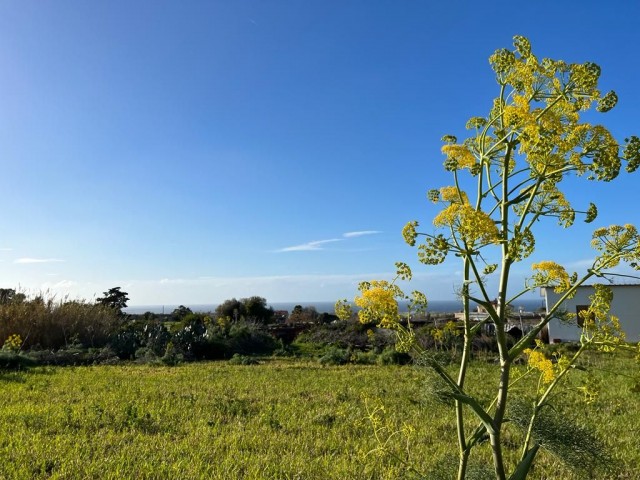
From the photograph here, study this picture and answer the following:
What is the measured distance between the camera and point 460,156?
193 cm

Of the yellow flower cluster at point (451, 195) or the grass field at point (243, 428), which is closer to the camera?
the yellow flower cluster at point (451, 195)

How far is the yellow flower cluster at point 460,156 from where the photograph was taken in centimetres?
192

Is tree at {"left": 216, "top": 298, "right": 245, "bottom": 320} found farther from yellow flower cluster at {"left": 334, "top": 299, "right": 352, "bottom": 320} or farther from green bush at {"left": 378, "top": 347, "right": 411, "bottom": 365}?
yellow flower cluster at {"left": 334, "top": 299, "right": 352, "bottom": 320}

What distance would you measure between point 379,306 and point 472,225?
1.68 ft

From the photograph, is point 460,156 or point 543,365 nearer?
point 460,156

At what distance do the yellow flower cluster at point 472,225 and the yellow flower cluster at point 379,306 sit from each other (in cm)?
40

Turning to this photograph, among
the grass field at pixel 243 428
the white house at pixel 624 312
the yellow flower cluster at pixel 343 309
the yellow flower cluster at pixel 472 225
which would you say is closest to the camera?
the yellow flower cluster at pixel 472 225

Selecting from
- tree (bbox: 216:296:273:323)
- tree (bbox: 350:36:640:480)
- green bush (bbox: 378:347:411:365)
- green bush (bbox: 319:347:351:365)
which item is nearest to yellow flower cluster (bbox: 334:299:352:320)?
tree (bbox: 350:36:640:480)

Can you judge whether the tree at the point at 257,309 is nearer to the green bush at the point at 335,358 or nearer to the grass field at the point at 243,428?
the green bush at the point at 335,358

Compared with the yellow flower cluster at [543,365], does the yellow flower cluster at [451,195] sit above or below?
above

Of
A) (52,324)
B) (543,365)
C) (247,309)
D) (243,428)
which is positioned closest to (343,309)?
(543,365)

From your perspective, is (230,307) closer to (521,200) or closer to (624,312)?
(624,312)

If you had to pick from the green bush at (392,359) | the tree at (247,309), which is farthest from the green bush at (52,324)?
the tree at (247,309)

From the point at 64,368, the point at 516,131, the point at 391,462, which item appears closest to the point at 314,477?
the point at 391,462
